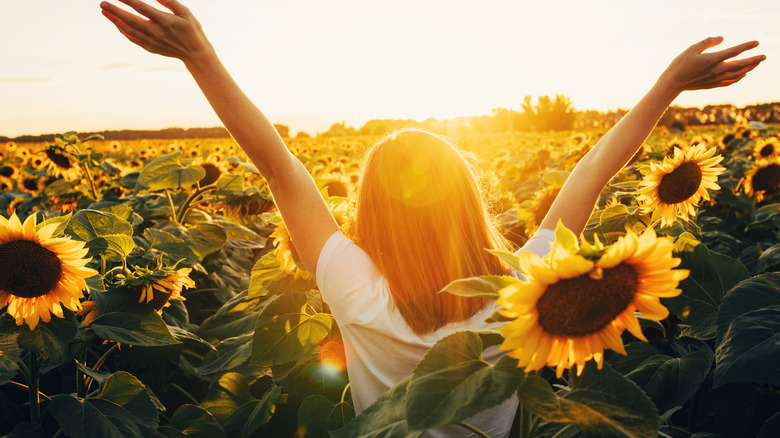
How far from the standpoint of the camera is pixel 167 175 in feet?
11.3

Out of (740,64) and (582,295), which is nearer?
(582,295)

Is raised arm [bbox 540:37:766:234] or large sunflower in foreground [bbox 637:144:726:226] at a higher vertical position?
raised arm [bbox 540:37:766:234]

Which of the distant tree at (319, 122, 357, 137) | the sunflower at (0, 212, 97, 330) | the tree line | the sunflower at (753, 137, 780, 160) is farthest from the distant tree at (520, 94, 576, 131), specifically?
the sunflower at (0, 212, 97, 330)

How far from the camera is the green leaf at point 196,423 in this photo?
196 cm

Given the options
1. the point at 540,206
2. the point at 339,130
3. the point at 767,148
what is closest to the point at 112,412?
the point at 540,206

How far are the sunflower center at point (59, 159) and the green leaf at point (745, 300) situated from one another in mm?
6021

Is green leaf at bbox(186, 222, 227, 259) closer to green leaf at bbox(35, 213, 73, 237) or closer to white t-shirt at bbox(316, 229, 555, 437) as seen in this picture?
green leaf at bbox(35, 213, 73, 237)

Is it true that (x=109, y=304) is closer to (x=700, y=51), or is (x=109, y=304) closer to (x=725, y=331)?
(x=725, y=331)

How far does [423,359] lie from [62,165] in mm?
5924

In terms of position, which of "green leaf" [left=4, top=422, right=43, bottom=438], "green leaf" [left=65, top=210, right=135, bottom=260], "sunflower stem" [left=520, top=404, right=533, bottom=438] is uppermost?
"green leaf" [left=65, top=210, right=135, bottom=260]

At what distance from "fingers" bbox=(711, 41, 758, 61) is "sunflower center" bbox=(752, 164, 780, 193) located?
433 cm

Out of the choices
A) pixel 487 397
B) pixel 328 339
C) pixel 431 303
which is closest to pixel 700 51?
pixel 431 303

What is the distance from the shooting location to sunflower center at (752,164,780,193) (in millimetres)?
4871

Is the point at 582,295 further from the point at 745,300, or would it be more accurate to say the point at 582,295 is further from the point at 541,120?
the point at 541,120
